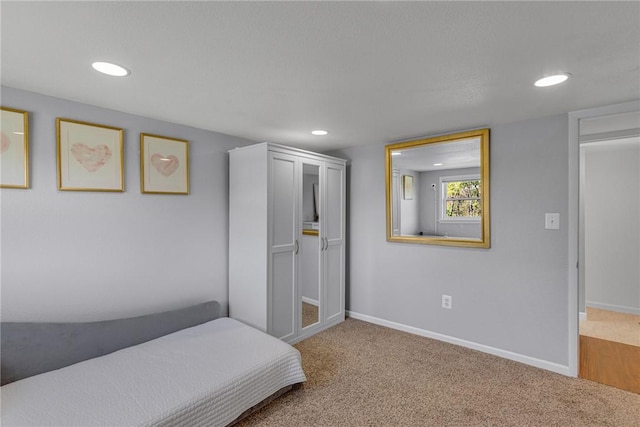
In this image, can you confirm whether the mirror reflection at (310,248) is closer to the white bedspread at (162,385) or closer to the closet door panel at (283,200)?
the closet door panel at (283,200)

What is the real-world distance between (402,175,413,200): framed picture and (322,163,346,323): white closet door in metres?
0.70

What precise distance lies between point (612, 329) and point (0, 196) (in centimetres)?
557

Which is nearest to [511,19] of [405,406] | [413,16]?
[413,16]

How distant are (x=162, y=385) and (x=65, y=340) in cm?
84

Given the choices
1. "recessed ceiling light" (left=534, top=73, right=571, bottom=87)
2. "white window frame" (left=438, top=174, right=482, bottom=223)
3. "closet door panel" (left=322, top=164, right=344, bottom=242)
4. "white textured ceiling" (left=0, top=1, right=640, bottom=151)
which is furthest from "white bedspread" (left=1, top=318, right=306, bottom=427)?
"recessed ceiling light" (left=534, top=73, right=571, bottom=87)

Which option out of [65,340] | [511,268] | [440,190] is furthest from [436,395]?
[65,340]

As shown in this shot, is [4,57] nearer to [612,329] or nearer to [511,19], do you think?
[511,19]

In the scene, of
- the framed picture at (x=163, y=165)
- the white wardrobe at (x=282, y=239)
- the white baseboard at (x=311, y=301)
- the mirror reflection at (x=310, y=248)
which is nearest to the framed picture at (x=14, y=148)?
the framed picture at (x=163, y=165)

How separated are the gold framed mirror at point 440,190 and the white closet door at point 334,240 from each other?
558 millimetres

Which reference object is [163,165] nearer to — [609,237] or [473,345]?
[473,345]

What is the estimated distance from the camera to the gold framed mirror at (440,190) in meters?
2.88


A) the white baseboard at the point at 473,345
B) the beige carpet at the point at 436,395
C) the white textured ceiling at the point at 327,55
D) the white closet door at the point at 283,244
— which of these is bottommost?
the beige carpet at the point at 436,395

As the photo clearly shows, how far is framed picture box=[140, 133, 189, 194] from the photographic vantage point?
8.36 feet

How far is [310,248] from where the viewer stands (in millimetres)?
3346
